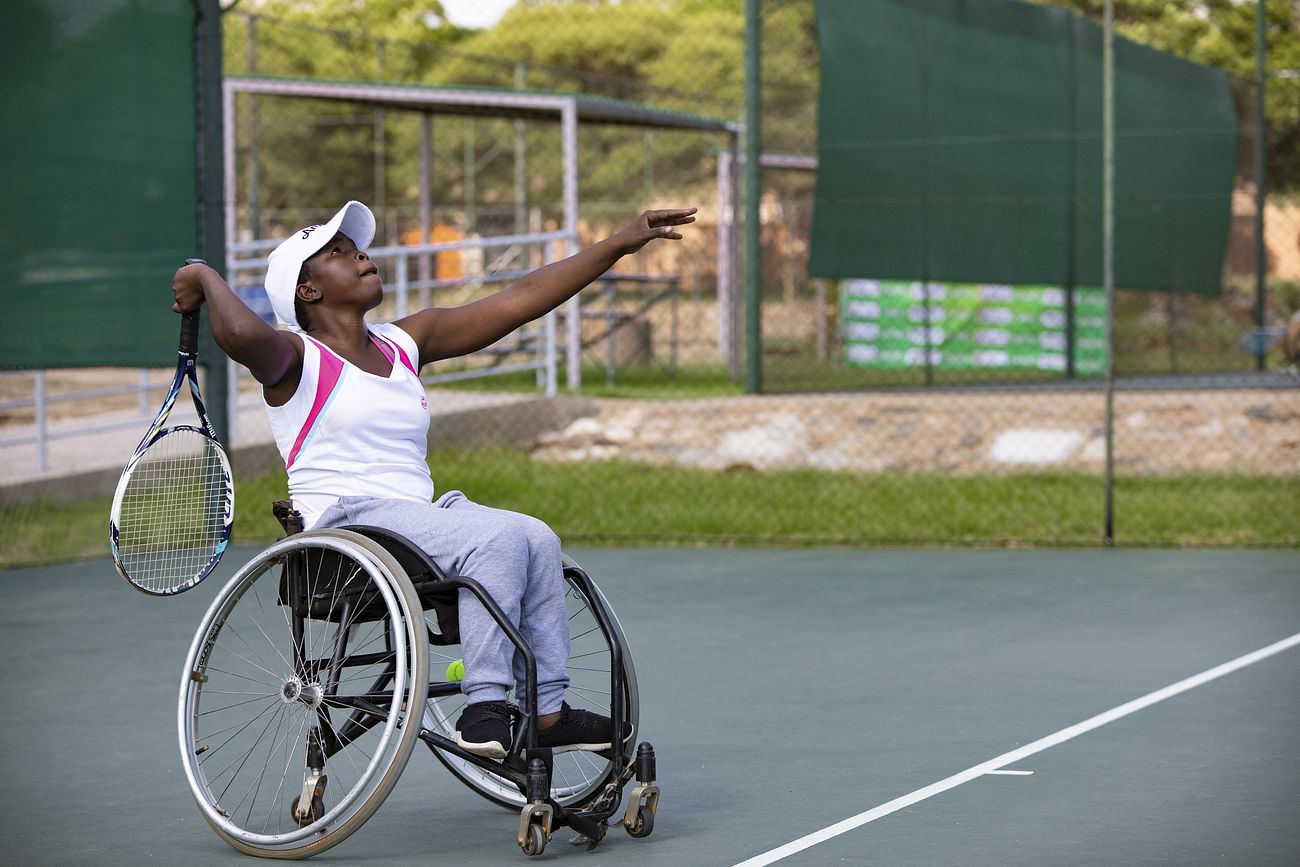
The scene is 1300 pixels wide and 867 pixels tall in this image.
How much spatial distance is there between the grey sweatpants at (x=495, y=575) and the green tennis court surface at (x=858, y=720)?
0.43m

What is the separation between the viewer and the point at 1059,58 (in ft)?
40.3

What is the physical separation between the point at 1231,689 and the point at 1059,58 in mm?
7357

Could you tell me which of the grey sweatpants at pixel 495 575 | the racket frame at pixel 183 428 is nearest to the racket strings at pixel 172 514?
the racket frame at pixel 183 428

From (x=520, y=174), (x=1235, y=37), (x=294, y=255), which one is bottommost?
(x=294, y=255)

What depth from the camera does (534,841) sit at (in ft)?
12.6

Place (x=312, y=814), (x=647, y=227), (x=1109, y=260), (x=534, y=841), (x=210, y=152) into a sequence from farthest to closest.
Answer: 1. (x=210, y=152)
2. (x=1109, y=260)
3. (x=647, y=227)
4. (x=312, y=814)
5. (x=534, y=841)

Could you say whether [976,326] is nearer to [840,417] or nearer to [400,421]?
[840,417]

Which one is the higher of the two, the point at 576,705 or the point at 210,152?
the point at 210,152

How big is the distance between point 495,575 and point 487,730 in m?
0.30

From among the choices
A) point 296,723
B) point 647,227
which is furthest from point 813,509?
point 647,227

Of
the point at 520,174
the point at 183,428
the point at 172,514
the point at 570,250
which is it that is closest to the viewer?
the point at 183,428

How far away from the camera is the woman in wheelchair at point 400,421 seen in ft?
12.4

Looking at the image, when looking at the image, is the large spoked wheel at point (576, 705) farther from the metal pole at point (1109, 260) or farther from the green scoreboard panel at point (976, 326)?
the green scoreboard panel at point (976, 326)

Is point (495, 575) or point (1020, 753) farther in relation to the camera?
point (1020, 753)
